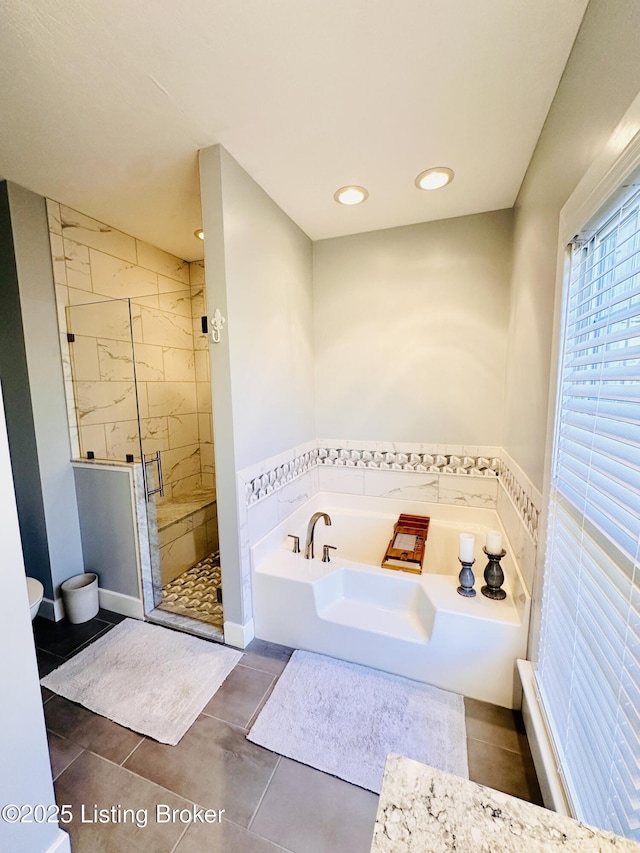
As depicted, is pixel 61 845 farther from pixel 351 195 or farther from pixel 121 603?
pixel 351 195

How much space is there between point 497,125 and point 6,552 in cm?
240

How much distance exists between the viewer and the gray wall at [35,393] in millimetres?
1907

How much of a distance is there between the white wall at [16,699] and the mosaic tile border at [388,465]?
1.01 meters

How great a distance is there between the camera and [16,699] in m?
0.93

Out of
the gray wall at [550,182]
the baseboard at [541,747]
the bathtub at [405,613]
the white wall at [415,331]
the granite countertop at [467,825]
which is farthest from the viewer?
the white wall at [415,331]

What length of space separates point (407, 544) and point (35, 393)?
248 centimetres

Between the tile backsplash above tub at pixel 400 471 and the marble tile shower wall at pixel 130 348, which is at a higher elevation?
the marble tile shower wall at pixel 130 348

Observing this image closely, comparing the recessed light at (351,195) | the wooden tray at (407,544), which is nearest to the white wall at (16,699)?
the wooden tray at (407,544)

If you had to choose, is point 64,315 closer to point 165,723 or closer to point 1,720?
point 1,720

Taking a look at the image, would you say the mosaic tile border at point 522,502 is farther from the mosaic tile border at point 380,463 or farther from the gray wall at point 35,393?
the gray wall at point 35,393

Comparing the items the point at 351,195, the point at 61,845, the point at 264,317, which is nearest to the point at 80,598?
the point at 61,845

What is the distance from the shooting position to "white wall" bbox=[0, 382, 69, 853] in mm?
906

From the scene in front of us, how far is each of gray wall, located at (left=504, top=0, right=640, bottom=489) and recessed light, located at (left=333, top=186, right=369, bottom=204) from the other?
0.86 m

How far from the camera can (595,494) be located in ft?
3.05
